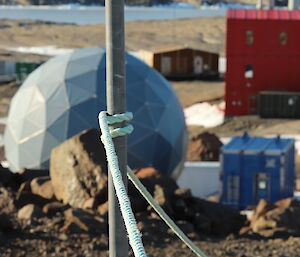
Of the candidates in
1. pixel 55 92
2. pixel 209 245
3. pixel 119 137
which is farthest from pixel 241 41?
pixel 119 137

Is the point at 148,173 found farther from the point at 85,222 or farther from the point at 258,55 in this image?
the point at 258,55

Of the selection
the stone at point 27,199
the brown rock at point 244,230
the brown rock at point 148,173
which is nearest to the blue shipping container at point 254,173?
the brown rock at point 148,173

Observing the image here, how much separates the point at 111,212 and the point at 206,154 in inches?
860

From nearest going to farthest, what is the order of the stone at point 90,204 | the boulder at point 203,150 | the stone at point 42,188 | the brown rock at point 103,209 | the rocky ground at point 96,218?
the rocky ground at point 96,218 → the brown rock at point 103,209 → the stone at point 90,204 → the stone at point 42,188 → the boulder at point 203,150

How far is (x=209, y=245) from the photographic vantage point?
39.1 feet

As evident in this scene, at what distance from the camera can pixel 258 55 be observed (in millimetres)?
42125

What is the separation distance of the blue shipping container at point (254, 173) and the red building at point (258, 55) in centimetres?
2081

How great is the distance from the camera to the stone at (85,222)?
12.0m

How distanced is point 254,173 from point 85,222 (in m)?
9.39

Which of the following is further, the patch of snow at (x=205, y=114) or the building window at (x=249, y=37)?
the patch of snow at (x=205, y=114)

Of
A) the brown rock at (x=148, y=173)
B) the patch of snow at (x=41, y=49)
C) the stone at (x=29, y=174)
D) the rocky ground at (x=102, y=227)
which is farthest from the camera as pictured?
the patch of snow at (x=41, y=49)

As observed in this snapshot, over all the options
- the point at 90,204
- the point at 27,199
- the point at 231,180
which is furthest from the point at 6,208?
the point at 231,180

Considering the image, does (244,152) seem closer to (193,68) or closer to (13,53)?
(193,68)

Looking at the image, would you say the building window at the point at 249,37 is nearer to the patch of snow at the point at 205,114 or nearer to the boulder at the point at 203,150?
the patch of snow at the point at 205,114
